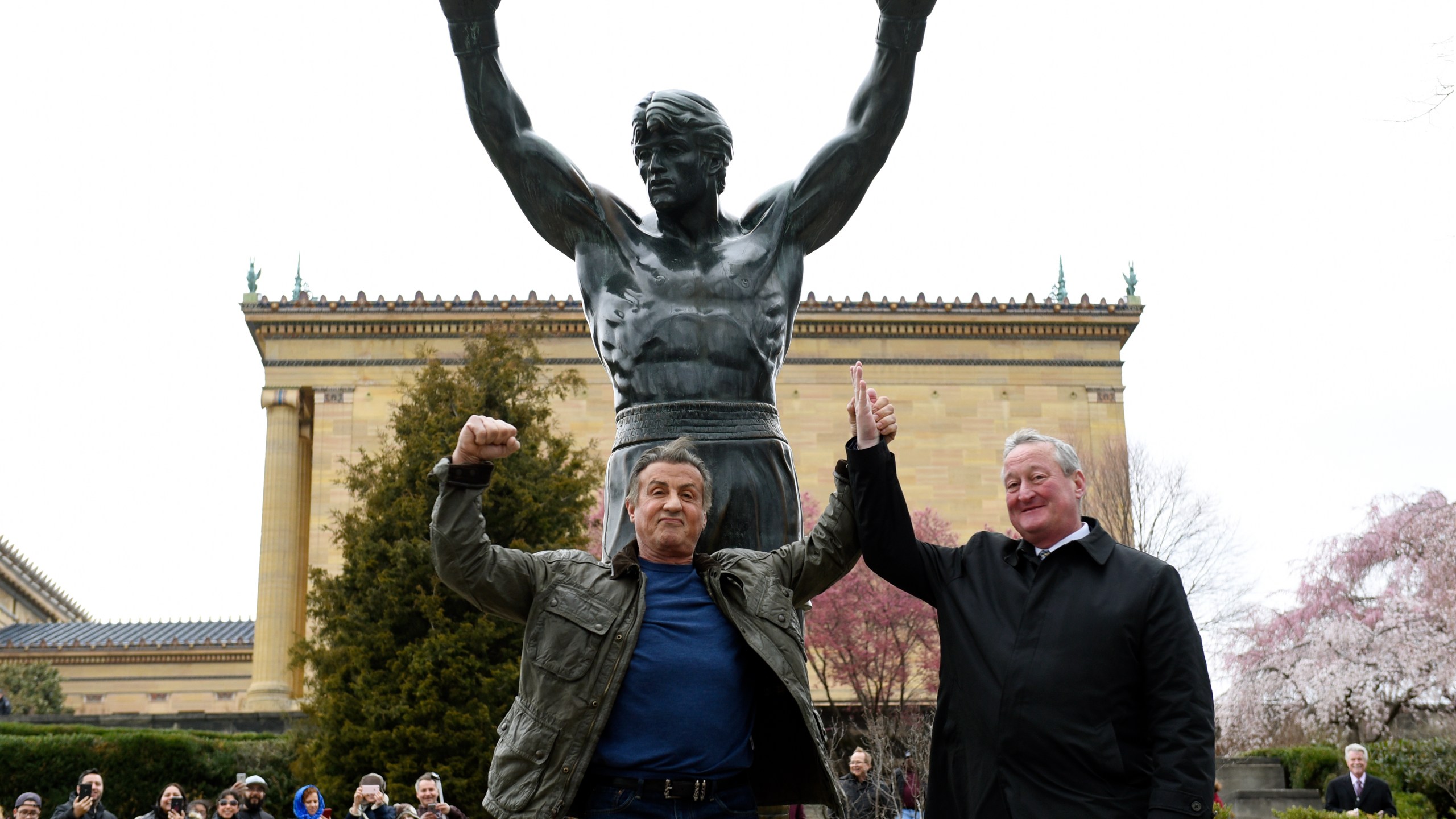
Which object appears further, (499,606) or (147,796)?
(147,796)

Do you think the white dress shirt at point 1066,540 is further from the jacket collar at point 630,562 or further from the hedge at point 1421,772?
the hedge at point 1421,772

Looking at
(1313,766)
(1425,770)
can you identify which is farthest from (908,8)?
(1313,766)

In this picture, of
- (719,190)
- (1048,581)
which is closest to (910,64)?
(719,190)

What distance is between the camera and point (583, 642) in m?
2.94

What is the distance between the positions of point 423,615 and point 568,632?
1684 cm

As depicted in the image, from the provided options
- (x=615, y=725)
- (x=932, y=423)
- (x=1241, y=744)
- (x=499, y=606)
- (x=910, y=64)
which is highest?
(x=932, y=423)

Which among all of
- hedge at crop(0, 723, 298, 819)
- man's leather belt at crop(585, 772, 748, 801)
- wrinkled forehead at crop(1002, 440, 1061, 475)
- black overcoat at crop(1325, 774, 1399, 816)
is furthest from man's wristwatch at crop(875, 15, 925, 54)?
hedge at crop(0, 723, 298, 819)

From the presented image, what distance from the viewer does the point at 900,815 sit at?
1263 cm

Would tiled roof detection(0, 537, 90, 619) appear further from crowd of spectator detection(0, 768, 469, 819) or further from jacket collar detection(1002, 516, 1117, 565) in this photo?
jacket collar detection(1002, 516, 1117, 565)

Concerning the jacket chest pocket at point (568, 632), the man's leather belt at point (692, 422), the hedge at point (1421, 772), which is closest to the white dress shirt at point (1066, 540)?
the man's leather belt at point (692, 422)

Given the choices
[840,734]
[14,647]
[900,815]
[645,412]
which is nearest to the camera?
[645,412]

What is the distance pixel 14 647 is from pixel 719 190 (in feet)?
176

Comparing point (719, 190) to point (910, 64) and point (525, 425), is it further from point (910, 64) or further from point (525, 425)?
point (525, 425)

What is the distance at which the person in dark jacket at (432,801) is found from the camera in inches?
408
